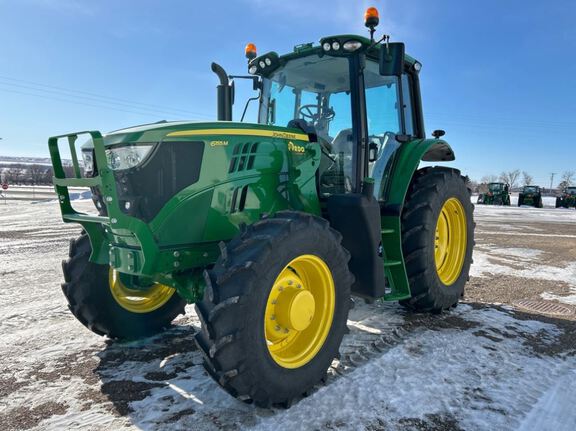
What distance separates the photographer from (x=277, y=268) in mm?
2469

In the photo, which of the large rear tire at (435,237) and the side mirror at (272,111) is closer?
the large rear tire at (435,237)

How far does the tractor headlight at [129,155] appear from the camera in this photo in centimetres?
267

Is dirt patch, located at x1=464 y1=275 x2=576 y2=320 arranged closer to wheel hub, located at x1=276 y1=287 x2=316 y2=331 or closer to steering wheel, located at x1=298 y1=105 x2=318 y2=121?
steering wheel, located at x1=298 y1=105 x2=318 y2=121

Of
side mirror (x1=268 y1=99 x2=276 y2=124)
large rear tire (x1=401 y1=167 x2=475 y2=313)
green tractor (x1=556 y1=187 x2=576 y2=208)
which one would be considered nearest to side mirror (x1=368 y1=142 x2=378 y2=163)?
large rear tire (x1=401 y1=167 x2=475 y2=313)

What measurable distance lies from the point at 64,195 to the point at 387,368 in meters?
2.49

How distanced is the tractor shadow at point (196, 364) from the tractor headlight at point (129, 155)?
1.38 meters

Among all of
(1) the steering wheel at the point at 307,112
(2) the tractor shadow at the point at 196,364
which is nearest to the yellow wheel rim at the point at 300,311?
(2) the tractor shadow at the point at 196,364

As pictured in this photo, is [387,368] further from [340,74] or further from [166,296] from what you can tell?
[340,74]

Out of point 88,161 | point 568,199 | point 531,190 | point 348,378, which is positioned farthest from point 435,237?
point 568,199

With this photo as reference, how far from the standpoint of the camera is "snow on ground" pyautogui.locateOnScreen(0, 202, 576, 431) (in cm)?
236

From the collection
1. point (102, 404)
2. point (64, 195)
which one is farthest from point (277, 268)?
point (64, 195)

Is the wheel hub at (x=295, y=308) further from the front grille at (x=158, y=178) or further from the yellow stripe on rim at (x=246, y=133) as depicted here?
the yellow stripe on rim at (x=246, y=133)

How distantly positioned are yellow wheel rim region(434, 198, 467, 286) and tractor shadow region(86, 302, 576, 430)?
1.38 feet

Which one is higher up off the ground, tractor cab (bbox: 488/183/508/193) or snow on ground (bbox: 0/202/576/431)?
tractor cab (bbox: 488/183/508/193)
